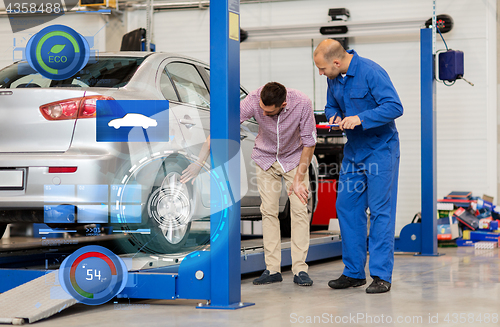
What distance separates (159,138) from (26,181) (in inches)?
31.7

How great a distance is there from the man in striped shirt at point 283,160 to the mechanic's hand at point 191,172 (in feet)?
1.98

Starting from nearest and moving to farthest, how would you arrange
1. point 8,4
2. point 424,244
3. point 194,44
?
point 8,4
point 424,244
point 194,44

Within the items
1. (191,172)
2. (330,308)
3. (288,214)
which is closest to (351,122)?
(191,172)

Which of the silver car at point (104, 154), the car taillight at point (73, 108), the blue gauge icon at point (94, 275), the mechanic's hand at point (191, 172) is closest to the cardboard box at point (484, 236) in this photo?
the silver car at point (104, 154)

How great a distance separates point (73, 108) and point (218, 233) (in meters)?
1.10

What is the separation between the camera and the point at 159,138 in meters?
3.55

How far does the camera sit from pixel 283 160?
4.07m

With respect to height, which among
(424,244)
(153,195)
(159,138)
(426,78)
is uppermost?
(426,78)

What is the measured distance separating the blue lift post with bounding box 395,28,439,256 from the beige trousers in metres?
2.50

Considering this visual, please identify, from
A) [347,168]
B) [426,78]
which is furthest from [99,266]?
[426,78]

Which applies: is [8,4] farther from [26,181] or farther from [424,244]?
A: [424,244]

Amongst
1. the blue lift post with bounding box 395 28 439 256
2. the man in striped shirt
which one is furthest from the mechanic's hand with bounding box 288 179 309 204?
the blue lift post with bounding box 395 28 439 256

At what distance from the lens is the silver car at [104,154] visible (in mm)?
3223

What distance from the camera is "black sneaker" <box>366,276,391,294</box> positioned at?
3592 millimetres
